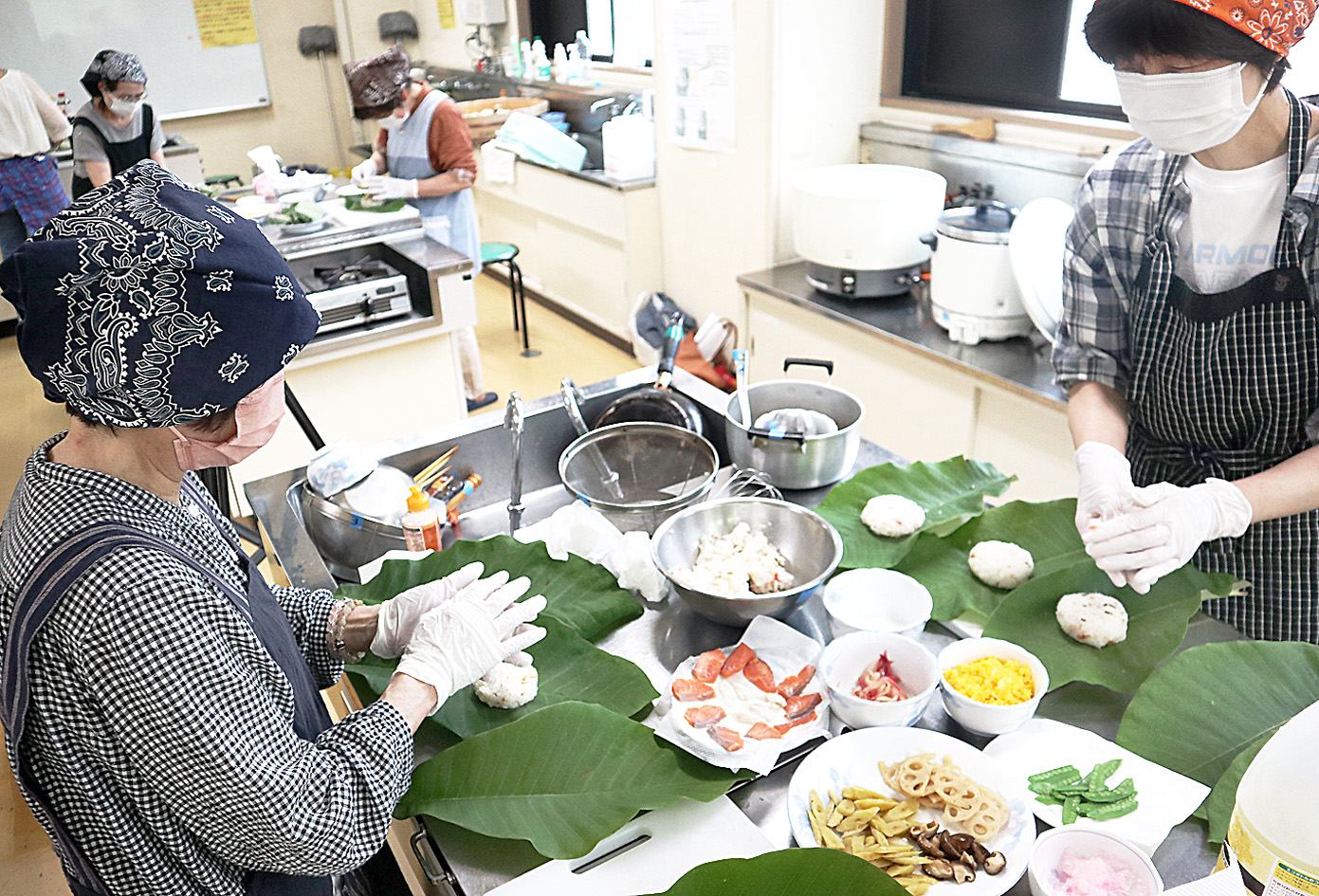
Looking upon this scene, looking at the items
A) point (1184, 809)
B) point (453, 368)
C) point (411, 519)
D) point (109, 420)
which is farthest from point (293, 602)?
point (453, 368)

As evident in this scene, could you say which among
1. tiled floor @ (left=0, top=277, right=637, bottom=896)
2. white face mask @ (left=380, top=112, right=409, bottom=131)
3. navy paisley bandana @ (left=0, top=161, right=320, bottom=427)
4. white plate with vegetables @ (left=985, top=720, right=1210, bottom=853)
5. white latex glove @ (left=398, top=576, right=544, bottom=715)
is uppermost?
navy paisley bandana @ (left=0, top=161, right=320, bottom=427)

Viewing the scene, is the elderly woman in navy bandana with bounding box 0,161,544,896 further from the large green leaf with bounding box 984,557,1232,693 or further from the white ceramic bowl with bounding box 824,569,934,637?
the large green leaf with bounding box 984,557,1232,693

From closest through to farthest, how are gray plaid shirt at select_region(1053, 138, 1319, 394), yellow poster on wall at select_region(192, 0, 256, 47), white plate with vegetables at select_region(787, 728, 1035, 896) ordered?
white plate with vegetables at select_region(787, 728, 1035, 896)
gray plaid shirt at select_region(1053, 138, 1319, 394)
yellow poster on wall at select_region(192, 0, 256, 47)

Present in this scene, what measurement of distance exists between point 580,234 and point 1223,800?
14.8 feet

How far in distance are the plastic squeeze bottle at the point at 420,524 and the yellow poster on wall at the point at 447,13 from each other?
242 inches

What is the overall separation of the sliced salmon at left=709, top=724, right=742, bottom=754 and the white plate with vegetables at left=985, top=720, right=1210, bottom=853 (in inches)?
12.1

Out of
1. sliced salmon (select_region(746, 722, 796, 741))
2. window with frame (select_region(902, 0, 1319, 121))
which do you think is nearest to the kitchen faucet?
sliced salmon (select_region(746, 722, 796, 741))

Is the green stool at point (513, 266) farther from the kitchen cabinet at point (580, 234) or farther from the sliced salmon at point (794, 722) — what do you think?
the sliced salmon at point (794, 722)

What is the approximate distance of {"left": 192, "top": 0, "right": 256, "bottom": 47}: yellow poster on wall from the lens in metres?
7.09

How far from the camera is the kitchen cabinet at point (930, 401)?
2.45 m

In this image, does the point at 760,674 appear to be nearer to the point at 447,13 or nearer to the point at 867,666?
the point at 867,666

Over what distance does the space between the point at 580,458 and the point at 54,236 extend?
39.5 inches

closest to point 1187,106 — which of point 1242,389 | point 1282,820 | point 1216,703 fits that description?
point 1242,389

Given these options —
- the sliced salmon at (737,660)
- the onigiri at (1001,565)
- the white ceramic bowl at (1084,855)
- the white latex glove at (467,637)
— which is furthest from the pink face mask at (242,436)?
the onigiri at (1001,565)
